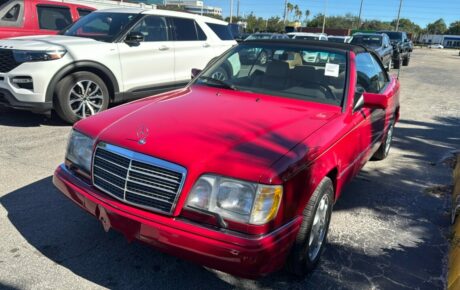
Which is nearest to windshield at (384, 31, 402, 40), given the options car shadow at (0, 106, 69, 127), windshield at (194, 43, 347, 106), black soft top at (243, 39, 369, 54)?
black soft top at (243, 39, 369, 54)

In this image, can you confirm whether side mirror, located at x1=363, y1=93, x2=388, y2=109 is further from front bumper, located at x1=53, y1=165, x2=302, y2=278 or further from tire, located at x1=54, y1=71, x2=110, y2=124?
tire, located at x1=54, y1=71, x2=110, y2=124

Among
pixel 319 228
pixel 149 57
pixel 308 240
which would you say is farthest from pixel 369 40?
pixel 308 240

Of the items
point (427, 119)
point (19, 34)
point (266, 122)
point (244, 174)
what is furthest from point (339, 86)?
point (19, 34)

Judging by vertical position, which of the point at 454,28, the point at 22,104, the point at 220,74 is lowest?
the point at 22,104

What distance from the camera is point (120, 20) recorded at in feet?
22.9

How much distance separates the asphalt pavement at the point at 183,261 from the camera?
2818 millimetres

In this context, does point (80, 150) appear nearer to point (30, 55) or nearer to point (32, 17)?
point (30, 55)

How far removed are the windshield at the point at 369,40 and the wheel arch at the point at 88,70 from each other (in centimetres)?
1226

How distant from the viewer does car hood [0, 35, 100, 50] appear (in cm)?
595

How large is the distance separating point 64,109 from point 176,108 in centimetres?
356

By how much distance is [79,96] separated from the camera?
6.34 m

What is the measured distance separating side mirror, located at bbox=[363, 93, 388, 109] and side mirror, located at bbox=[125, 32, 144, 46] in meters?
4.30

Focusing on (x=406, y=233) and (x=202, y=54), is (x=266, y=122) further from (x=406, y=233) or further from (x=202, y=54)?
(x=202, y=54)

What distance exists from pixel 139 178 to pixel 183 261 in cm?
88
